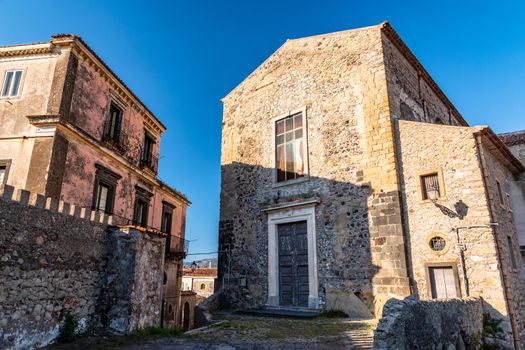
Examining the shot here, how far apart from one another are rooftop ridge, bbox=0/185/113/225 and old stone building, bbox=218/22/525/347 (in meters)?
6.43

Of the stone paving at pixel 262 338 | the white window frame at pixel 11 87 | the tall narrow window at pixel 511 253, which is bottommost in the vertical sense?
the stone paving at pixel 262 338

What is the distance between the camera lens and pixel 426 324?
5.97 metres

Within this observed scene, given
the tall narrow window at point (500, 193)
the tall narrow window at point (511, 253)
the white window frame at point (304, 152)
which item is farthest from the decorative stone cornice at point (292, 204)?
the tall narrow window at point (511, 253)

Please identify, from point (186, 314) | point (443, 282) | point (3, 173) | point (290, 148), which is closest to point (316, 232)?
point (290, 148)

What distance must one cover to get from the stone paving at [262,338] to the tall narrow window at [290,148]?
5399 millimetres

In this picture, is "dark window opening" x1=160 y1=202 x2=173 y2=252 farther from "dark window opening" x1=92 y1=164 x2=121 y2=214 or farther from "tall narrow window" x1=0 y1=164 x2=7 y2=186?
"tall narrow window" x1=0 y1=164 x2=7 y2=186

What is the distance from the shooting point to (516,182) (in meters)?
12.3

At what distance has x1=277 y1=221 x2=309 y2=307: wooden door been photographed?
1133cm

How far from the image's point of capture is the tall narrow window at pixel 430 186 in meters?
9.46

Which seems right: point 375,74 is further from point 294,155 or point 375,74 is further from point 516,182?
point 516,182

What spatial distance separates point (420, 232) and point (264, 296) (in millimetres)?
5494

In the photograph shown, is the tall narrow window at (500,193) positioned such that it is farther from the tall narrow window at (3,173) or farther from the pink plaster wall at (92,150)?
the tall narrow window at (3,173)

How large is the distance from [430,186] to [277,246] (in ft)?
17.4

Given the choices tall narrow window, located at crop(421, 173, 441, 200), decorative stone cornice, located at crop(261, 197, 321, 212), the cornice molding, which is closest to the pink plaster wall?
the cornice molding
